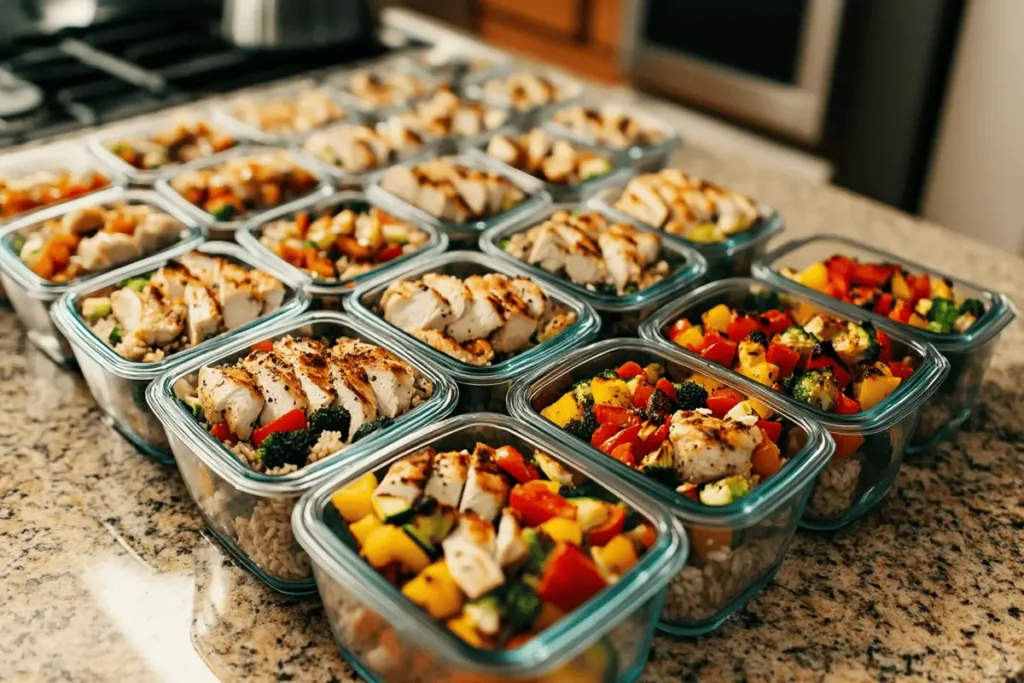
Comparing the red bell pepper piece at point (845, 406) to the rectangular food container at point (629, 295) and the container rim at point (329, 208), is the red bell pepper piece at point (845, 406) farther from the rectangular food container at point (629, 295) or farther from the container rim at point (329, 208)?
the container rim at point (329, 208)

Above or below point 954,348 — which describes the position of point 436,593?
below

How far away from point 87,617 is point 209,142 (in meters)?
1.23

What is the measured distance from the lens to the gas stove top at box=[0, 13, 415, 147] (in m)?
2.27

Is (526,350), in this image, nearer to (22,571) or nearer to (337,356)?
(337,356)

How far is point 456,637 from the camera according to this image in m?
0.92

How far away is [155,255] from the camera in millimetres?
1646

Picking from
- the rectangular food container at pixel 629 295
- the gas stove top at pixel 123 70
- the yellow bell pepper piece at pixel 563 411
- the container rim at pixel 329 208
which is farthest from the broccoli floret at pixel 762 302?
the gas stove top at pixel 123 70

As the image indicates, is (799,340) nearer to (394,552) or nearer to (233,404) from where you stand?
(394,552)

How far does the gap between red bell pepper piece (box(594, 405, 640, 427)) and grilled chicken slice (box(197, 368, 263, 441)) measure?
46cm

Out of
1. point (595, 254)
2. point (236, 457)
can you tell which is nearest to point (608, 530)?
point (236, 457)

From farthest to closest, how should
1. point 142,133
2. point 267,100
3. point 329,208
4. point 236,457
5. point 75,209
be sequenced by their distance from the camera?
point 267,100, point 142,133, point 329,208, point 75,209, point 236,457

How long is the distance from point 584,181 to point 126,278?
3.06ft

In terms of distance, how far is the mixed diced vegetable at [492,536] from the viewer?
37.9 inches

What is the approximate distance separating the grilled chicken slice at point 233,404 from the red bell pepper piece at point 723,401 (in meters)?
0.61
